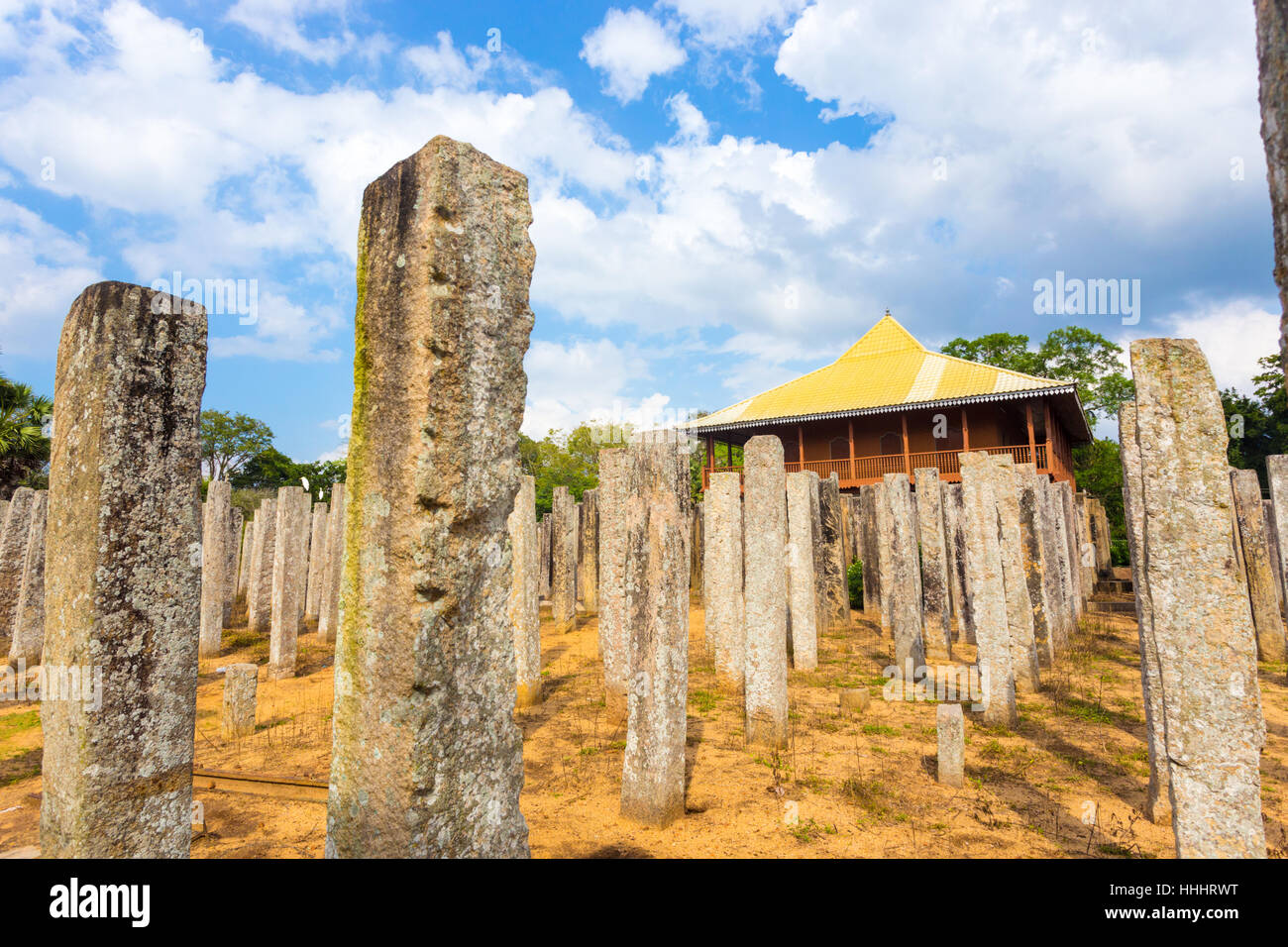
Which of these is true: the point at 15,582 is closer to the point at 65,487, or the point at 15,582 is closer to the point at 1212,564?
the point at 65,487

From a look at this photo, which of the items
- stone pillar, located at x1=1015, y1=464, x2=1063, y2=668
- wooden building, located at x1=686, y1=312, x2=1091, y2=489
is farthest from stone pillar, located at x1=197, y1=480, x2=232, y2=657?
wooden building, located at x1=686, y1=312, x2=1091, y2=489

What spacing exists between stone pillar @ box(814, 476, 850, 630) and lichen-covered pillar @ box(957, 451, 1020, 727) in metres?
5.61

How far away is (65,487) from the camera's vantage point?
9.88ft

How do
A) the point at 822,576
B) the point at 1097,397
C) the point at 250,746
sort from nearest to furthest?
the point at 250,746
the point at 822,576
the point at 1097,397

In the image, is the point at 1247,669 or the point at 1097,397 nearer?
the point at 1247,669

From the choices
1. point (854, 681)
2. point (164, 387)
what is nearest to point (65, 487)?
point (164, 387)

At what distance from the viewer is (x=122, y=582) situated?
2963 millimetres

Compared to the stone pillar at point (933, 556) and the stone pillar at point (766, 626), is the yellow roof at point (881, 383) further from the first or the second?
the stone pillar at point (766, 626)

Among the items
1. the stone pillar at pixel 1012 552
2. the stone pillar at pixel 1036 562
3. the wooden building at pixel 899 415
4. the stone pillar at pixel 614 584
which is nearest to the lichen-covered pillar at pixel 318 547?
the stone pillar at pixel 614 584

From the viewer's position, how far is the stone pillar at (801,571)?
9.09 meters

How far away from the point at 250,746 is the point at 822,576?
969 centimetres

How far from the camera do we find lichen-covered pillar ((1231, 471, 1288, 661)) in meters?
10.1

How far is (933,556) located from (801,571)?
89.0 inches
